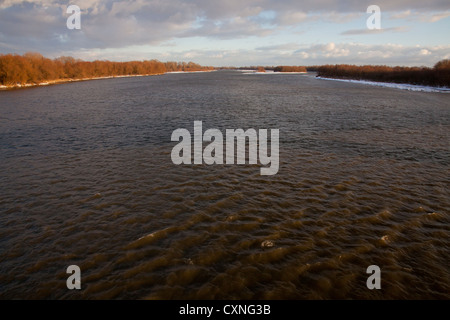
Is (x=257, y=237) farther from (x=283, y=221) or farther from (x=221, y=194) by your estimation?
(x=221, y=194)

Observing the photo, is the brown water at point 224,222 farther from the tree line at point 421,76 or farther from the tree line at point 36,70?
the tree line at point 36,70

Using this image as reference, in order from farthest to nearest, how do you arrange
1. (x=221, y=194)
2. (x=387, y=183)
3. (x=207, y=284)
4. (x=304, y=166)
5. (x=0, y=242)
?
(x=304, y=166) < (x=387, y=183) < (x=221, y=194) < (x=0, y=242) < (x=207, y=284)

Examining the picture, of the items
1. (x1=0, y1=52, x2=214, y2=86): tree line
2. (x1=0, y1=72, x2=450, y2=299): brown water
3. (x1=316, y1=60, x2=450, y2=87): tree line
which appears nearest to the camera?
(x1=0, y1=72, x2=450, y2=299): brown water

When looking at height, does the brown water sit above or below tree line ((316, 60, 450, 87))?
below

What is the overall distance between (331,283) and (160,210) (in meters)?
7.89

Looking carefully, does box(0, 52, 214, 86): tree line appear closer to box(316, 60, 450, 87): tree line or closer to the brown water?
the brown water

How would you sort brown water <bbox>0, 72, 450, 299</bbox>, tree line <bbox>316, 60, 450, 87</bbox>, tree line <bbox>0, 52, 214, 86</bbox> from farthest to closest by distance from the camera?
tree line <bbox>0, 52, 214, 86</bbox> → tree line <bbox>316, 60, 450, 87</bbox> → brown water <bbox>0, 72, 450, 299</bbox>

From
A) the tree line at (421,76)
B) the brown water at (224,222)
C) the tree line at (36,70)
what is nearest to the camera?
the brown water at (224,222)

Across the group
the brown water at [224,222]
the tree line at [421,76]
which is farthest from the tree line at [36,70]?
the tree line at [421,76]

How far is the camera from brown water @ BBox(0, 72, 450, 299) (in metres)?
8.12

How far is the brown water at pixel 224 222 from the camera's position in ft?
26.7

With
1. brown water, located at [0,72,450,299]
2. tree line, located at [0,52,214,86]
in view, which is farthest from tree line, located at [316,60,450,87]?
tree line, located at [0,52,214,86]

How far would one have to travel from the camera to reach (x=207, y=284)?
26.4 feet
